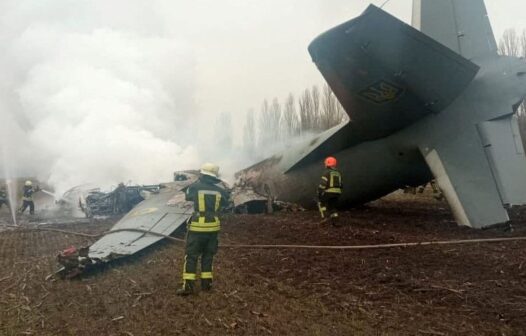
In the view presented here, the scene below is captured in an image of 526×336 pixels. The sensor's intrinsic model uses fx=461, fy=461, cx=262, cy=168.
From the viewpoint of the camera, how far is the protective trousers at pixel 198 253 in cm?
627

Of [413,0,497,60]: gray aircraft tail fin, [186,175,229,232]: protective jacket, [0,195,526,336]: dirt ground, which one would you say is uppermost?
[413,0,497,60]: gray aircraft tail fin

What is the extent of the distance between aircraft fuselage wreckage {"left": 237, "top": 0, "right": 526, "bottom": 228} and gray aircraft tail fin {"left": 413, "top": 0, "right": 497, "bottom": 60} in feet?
0.08

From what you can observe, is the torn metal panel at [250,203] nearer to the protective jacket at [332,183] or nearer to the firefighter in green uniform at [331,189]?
the firefighter in green uniform at [331,189]

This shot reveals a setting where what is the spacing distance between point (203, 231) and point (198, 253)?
0.32 meters

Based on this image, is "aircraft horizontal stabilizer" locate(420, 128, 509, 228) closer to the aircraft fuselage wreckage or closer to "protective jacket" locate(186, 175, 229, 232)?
the aircraft fuselage wreckage

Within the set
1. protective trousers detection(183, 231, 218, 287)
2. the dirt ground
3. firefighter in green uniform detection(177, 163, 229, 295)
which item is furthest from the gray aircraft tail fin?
protective trousers detection(183, 231, 218, 287)

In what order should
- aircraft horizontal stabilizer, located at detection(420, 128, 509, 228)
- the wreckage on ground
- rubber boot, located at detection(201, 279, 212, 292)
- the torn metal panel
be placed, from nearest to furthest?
rubber boot, located at detection(201, 279, 212, 292) → the wreckage on ground → aircraft horizontal stabilizer, located at detection(420, 128, 509, 228) → the torn metal panel

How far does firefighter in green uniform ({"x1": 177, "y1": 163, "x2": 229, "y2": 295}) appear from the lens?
6285mm

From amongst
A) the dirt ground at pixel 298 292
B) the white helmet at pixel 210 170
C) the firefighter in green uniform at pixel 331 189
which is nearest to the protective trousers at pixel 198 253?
the dirt ground at pixel 298 292

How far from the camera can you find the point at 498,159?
915 centimetres

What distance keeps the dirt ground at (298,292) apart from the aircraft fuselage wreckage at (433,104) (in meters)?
1.15

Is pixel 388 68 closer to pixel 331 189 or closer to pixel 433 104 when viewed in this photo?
pixel 433 104

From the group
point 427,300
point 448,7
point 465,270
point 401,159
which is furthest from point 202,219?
point 448,7

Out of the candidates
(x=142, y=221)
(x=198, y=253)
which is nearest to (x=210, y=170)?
(x=198, y=253)
